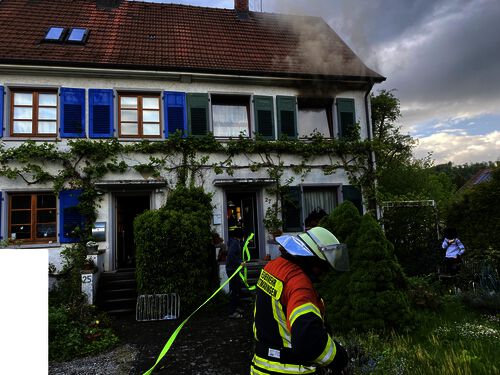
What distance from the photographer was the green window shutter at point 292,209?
38.2ft

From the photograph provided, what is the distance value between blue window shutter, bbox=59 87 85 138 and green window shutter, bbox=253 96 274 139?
5.30 m

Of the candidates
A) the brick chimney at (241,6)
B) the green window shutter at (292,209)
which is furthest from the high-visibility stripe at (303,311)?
the brick chimney at (241,6)

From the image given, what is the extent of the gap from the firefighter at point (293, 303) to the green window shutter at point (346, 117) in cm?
1072

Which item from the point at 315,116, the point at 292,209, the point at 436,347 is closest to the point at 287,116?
the point at 315,116

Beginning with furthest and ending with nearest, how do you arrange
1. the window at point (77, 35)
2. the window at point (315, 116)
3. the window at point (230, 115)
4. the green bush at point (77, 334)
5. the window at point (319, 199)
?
the window at point (315, 116) < the window at point (319, 199) < the window at point (230, 115) < the window at point (77, 35) < the green bush at point (77, 334)

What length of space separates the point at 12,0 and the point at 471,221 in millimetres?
16764

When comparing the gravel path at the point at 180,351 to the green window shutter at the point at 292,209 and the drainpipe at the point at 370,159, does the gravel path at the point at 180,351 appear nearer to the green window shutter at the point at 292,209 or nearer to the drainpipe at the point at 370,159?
the green window shutter at the point at 292,209

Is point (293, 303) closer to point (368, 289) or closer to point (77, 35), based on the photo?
point (368, 289)

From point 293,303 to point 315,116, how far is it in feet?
37.4

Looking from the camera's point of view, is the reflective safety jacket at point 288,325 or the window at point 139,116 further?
the window at point 139,116

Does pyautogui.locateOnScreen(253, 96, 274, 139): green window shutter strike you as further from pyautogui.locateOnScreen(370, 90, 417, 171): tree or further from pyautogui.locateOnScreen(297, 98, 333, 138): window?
pyautogui.locateOnScreen(370, 90, 417, 171): tree

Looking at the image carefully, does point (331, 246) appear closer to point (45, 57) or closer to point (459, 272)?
point (459, 272)

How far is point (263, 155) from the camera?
462 inches

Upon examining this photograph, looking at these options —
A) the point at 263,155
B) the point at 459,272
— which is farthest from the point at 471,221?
the point at 263,155
